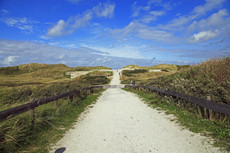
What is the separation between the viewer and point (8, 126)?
5.22 meters

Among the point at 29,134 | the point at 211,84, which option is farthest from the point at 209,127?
the point at 29,134

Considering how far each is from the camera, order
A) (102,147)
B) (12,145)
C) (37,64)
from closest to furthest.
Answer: (12,145) < (102,147) < (37,64)

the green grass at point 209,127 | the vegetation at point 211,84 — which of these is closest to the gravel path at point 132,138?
the green grass at point 209,127

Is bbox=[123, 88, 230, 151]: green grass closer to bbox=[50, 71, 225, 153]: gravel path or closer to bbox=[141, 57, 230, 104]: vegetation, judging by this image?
bbox=[50, 71, 225, 153]: gravel path

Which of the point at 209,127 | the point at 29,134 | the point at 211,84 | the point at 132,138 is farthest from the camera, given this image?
the point at 211,84

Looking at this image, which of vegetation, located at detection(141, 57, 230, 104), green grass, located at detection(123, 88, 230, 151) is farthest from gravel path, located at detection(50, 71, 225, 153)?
vegetation, located at detection(141, 57, 230, 104)

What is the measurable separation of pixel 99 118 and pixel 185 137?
4719 millimetres

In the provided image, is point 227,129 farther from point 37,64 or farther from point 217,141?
point 37,64

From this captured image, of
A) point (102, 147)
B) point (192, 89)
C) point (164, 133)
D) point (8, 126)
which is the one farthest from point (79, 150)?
point (192, 89)

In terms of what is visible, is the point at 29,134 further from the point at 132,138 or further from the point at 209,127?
the point at 209,127

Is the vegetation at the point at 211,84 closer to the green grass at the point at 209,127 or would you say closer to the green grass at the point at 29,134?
the green grass at the point at 209,127

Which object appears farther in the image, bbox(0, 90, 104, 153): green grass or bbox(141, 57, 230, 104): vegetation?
bbox(141, 57, 230, 104): vegetation

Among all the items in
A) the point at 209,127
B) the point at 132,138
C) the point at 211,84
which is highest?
the point at 211,84

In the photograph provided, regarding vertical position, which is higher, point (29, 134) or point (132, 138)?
point (29, 134)
